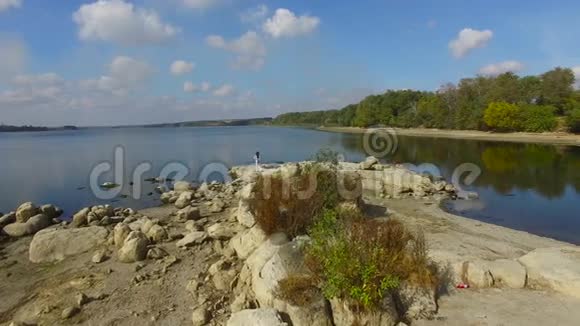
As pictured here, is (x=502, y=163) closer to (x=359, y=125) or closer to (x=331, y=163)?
(x=331, y=163)

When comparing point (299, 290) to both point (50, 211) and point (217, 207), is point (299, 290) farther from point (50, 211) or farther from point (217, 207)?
point (50, 211)

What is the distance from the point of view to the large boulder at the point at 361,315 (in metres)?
7.80

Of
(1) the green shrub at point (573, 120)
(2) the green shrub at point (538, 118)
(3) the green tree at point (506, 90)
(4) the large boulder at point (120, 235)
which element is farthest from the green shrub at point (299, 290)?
(3) the green tree at point (506, 90)

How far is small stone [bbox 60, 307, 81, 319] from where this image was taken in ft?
31.9

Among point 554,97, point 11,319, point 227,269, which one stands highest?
point 554,97

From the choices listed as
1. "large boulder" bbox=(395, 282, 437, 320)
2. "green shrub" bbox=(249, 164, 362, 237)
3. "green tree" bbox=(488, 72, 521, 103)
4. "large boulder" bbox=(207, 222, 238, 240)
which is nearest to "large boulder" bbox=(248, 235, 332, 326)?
"green shrub" bbox=(249, 164, 362, 237)

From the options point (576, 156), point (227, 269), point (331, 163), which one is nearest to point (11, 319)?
point (227, 269)

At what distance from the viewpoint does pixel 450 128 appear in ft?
327

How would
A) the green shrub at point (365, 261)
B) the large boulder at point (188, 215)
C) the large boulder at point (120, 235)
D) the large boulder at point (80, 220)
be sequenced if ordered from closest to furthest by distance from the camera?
the green shrub at point (365, 261)
the large boulder at point (120, 235)
the large boulder at point (188, 215)
the large boulder at point (80, 220)

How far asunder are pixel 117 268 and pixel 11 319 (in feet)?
9.86

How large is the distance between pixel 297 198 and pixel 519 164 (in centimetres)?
3987

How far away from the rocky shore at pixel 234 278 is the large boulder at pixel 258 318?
0.03m

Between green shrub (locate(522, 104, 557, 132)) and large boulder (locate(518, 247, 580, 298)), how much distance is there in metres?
76.3

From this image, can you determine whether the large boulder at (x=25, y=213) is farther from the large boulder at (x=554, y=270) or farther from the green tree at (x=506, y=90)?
the green tree at (x=506, y=90)
